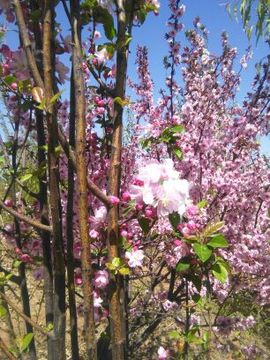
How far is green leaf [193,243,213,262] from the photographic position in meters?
1.12

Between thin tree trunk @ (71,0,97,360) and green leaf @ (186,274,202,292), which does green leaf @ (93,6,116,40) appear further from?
green leaf @ (186,274,202,292)

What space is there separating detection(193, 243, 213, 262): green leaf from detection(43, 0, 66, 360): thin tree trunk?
38 cm

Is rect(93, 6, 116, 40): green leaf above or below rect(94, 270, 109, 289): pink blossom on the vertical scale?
above

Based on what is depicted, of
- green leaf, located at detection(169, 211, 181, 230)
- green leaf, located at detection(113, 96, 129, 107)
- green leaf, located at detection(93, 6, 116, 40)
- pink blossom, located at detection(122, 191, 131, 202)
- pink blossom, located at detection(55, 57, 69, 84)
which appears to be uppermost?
pink blossom, located at detection(55, 57, 69, 84)

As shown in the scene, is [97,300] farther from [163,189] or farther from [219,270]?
[163,189]

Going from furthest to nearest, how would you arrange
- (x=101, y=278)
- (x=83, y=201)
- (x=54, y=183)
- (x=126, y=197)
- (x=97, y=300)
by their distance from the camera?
1. (x=97, y=300)
2. (x=101, y=278)
3. (x=126, y=197)
4. (x=54, y=183)
5. (x=83, y=201)

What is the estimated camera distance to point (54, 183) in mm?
1108

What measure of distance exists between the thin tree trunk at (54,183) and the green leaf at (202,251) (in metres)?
0.38

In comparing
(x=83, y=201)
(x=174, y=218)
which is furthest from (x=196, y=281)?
(x=83, y=201)

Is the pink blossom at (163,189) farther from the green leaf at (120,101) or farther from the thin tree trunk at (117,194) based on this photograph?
the green leaf at (120,101)

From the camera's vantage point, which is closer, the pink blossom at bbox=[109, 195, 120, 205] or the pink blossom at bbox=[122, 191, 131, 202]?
the pink blossom at bbox=[109, 195, 120, 205]

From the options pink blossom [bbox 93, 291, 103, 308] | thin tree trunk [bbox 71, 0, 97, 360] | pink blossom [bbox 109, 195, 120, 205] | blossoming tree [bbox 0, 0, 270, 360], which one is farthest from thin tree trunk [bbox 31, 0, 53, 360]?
pink blossom [bbox 93, 291, 103, 308]

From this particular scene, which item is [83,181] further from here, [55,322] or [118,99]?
[55,322]

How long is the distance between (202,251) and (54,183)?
0.44m
